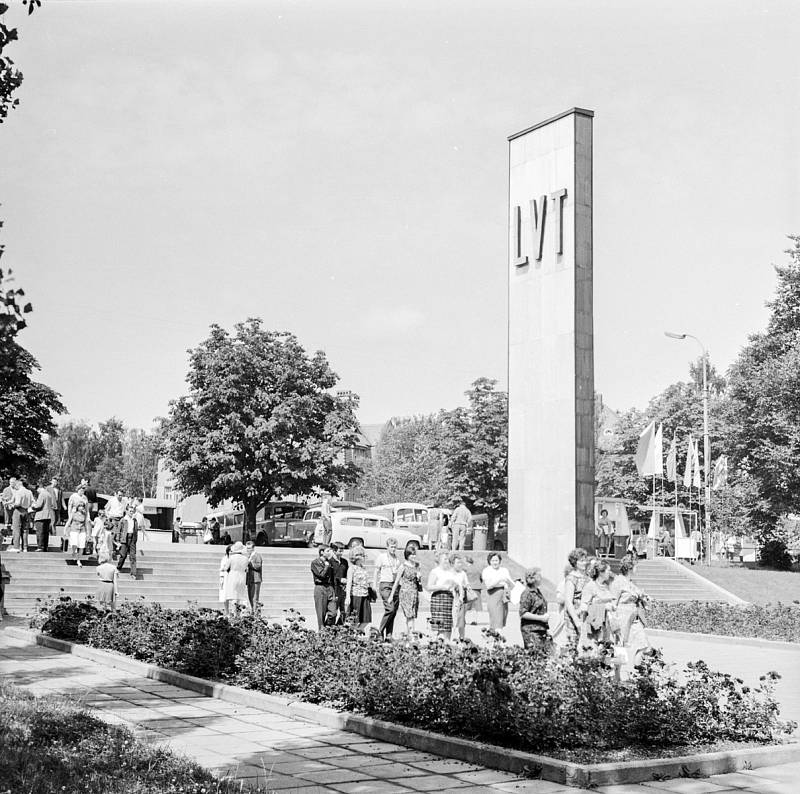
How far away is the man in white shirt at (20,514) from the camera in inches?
1023

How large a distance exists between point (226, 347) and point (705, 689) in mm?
45616

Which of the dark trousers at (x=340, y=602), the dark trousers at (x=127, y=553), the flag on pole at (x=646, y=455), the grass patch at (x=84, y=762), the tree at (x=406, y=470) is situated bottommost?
the grass patch at (x=84, y=762)

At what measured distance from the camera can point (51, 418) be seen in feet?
186

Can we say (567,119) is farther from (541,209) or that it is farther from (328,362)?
(328,362)

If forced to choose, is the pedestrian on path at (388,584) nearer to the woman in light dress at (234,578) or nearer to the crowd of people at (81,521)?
the woman in light dress at (234,578)

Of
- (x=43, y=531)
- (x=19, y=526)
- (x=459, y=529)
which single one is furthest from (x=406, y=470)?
(x=19, y=526)

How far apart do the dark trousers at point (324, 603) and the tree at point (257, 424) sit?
32.8 meters

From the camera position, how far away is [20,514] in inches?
1049

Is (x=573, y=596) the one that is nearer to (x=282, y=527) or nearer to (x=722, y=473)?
(x=282, y=527)

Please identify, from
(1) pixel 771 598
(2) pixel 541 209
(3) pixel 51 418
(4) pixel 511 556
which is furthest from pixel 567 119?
(3) pixel 51 418

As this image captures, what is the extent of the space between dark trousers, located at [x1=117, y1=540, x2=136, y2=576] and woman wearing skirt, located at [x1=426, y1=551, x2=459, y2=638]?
12.8m

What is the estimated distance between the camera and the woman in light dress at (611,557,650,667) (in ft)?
43.9

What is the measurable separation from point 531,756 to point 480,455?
4963cm

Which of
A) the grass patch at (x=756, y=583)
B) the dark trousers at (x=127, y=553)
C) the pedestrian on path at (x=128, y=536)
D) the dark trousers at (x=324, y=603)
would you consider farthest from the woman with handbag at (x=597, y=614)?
the grass patch at (x=756, y=583)
